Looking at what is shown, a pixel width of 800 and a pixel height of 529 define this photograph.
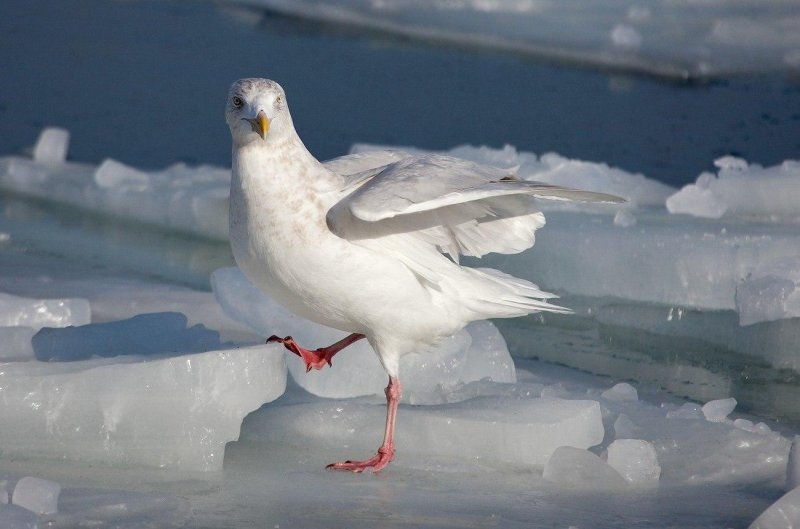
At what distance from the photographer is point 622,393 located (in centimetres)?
358

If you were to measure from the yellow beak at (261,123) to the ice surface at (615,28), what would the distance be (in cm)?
653

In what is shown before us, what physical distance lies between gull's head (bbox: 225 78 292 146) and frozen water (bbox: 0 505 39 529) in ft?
3.27

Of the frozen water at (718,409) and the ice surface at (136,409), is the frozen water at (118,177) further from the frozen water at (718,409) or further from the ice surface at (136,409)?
the frozen water at (718,409)

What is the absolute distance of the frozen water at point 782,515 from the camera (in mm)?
2588

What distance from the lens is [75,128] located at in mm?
7930

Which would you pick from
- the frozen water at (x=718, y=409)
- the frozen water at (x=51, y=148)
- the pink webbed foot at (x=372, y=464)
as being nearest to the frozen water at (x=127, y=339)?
the pink webbed foot at (x=372, y=464)

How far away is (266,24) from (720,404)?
7825 mm

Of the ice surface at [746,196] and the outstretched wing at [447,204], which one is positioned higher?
the ice surface at [746,196]

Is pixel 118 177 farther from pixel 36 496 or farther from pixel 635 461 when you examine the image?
pixel 635 461

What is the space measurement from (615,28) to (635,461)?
723 cm

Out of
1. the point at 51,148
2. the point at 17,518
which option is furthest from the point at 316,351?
the point at 51,148

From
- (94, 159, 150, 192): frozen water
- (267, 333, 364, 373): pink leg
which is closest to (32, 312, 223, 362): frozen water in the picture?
(267, 333, 364, 373): pink leg

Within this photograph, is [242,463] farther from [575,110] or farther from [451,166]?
[575,110]

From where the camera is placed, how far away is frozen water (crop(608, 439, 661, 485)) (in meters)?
3.00
